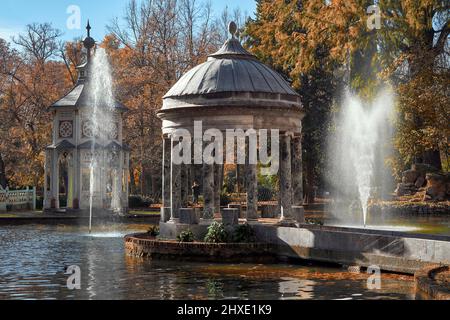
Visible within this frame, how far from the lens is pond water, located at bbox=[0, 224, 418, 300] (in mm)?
14055

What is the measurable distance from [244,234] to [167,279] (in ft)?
14.8

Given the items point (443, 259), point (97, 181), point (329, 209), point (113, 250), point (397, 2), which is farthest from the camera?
point (329, 209)

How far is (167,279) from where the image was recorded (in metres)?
16.2

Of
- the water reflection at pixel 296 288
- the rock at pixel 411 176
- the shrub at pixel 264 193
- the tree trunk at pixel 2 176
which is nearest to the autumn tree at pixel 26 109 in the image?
the tree trunk at pixel 2 176

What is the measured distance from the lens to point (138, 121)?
50844mm

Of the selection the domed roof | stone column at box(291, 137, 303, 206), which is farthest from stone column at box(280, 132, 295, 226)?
the domed roof

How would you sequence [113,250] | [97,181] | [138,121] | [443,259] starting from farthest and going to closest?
[138,121]
[97,181]
[113,250]
[443,259]

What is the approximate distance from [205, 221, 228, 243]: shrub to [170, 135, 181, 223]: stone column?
2107 mm

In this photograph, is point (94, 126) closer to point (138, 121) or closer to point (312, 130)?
point (138, 121)

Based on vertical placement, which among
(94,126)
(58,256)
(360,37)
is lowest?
(58,256)

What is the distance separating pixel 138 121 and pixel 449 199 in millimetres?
21238

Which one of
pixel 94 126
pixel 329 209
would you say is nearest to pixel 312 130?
pixel 329 209

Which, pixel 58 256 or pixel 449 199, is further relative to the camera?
pixel 449 199

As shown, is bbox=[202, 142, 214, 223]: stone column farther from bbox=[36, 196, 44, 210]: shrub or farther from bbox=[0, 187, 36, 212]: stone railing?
bbox=[36, 196, 44, 210]: shrub
